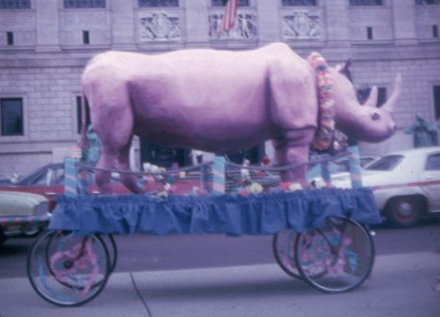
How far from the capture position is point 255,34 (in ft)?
34.3

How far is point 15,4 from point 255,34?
375cm

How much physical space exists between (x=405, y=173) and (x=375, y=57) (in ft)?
6.81

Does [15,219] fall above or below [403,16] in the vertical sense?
below

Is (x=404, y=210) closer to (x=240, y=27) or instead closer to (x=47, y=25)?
(x=240, y=27)

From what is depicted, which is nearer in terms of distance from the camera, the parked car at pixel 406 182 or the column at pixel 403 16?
the column at pixel 403 16

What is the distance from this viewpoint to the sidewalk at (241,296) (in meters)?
5.51

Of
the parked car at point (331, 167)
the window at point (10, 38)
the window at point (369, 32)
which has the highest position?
the window at point (10, 38)

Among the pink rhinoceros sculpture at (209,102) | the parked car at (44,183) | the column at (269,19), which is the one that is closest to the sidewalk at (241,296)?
the pink rhinoceros sculpture at (209,102)

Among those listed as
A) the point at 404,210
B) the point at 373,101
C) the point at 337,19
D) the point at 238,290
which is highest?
the point at 337,19

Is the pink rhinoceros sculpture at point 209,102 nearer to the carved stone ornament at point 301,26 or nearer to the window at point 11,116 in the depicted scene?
the carved stone ornament at point 301,26

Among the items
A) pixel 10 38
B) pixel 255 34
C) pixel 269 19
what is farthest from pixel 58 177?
pixel 269 19

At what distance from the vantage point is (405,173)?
34.7 ft

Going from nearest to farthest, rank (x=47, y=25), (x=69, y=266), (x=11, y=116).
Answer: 1. (x=69, y=266)
2. (x=47, y=25)
3. (x=11, y=116)

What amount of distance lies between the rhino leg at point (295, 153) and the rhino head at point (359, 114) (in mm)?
386
